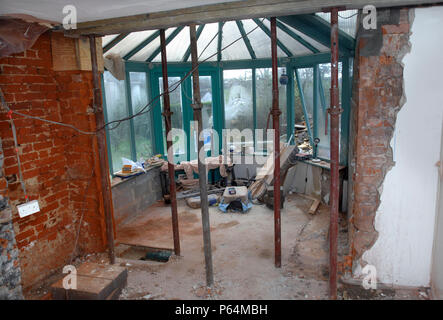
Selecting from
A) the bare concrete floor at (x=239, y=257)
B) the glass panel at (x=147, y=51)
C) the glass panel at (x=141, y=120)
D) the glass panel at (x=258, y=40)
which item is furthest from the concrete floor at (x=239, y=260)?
the glass panel at (x=258, y=40)

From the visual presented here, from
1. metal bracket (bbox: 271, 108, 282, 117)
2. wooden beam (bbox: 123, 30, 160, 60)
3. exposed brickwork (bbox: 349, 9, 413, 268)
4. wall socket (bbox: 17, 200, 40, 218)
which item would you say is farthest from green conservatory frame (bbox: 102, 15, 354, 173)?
wall socket (bbox: 17, 200, 40, 218)

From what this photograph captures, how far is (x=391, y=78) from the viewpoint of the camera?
→ 3.46 m

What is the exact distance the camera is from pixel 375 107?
3.54 meters

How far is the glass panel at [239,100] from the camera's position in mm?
8117

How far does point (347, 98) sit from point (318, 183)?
5.84 ft

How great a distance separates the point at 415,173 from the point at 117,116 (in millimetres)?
5150

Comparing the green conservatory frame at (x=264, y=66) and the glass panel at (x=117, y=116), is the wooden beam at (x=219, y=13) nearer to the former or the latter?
the green conservatory frame at (x=264, y=66)

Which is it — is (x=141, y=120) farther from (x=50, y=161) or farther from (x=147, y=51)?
(x=50, y=161)

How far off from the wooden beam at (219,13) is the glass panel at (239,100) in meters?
4.52

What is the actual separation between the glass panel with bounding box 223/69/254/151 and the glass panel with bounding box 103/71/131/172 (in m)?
2.50

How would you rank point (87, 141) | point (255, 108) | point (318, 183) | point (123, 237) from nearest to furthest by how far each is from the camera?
1. point (87, 141)
2. point (123, 237)
3. point (318, 183)
4. point (255, 108)

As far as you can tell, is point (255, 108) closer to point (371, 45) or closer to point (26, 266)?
point (371, 45)

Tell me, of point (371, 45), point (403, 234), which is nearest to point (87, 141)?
point (371, 45)

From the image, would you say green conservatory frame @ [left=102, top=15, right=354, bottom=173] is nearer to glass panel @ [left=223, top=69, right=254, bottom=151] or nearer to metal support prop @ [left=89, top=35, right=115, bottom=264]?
glass panel @ [left=223, top=69, right=254, bottom=151]
